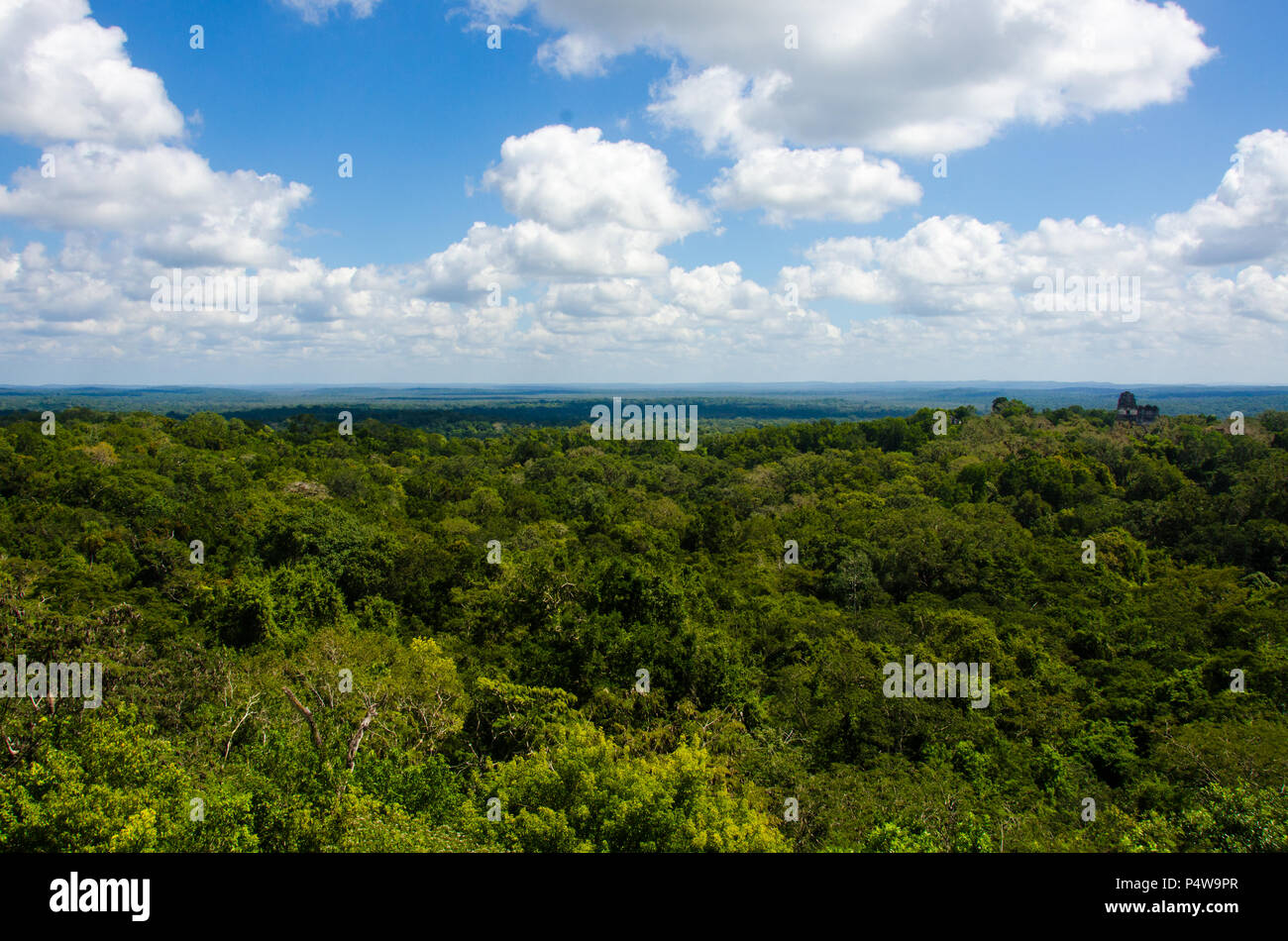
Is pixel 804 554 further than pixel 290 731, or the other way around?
pixel 804 554

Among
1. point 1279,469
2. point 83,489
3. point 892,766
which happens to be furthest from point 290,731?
point 1279,469

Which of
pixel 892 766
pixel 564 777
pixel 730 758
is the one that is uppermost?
pixel 564 777

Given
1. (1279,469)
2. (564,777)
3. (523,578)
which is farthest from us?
(1279,469)
